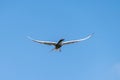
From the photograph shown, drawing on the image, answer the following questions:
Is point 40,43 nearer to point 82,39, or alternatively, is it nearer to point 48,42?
point 48,42

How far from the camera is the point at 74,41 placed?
151ft

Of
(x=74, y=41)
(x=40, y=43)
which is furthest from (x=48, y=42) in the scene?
(x=74, y=41)

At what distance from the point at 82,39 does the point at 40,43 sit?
7.06m

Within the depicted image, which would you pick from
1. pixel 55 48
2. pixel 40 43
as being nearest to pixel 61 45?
pixel 55 48

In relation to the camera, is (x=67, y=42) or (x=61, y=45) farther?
(x=67, y=42)

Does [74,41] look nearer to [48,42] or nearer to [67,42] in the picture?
[67,42]

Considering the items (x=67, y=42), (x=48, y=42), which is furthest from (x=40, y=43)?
(x=67, y=42)

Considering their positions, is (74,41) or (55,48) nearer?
(55,48)

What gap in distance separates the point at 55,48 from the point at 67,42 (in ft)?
11.2

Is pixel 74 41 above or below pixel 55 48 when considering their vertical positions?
above

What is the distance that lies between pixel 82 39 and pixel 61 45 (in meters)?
3.95

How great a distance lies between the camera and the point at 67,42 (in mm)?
44906

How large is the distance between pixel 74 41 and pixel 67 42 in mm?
1743

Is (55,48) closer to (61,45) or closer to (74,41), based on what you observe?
(61,45)
